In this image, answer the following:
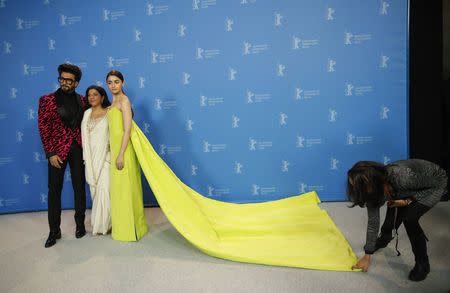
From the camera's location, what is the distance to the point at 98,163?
7.85 ft

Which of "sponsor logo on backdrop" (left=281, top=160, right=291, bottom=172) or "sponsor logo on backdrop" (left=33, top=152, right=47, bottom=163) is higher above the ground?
"sponsor logo on backdrop" (left=33, top=152, right=47, bottom=163)

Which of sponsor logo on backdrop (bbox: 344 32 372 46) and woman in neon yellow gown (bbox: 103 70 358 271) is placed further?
sponsor logo on backdrop (bbox: 344 32 372 46)

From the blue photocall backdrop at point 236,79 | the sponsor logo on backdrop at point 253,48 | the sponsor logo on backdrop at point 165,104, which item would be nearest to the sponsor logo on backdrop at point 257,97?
the blue photocall backdrop at point 236,79

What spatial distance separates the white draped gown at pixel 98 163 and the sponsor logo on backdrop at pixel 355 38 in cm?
270

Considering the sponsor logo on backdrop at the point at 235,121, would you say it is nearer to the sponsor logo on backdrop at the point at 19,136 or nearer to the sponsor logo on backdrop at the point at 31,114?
the sponsor logo on backdrop at the point at 31,114

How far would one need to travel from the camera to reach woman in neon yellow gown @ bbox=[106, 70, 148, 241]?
2289 mm

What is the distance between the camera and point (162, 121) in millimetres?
3182

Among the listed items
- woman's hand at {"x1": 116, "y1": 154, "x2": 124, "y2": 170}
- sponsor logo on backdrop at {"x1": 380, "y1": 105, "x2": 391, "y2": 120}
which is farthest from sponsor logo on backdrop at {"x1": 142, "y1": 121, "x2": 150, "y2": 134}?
sponsor logo on backdrop at {"x1": 380, "y1": 105, "x2": 391, "y2": 120}

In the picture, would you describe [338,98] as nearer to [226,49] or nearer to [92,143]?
[226,49]

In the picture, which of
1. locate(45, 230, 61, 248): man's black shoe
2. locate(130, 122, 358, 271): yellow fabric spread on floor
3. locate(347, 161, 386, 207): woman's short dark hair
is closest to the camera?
locate(347, 161, 386, 207): woman's short dark hair

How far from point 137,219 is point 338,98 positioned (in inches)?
99.2

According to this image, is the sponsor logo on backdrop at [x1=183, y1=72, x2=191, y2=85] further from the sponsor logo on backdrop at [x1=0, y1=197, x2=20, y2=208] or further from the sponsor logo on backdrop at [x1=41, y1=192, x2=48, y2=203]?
the sponsor logo on backdrop at [x1=0, y1=197, x2=20, y2=208]

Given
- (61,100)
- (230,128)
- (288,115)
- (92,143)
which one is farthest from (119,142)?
(288,115)

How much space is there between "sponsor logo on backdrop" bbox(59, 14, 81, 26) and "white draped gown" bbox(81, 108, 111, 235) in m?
1.38
